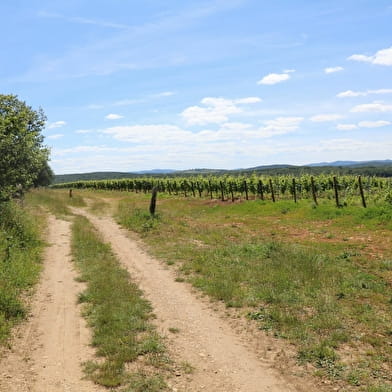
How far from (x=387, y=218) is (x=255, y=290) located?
1429 centimetres

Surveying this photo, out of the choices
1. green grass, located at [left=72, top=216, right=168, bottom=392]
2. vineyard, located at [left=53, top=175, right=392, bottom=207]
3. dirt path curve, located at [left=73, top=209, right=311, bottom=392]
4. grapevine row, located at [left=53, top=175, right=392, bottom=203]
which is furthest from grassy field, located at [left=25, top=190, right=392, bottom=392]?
grapevine row, located at [left=53, top=175, right=392, bottom=203]

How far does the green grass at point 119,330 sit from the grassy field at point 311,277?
234 centimetres

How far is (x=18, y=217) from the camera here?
18.0 m

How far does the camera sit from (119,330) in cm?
745

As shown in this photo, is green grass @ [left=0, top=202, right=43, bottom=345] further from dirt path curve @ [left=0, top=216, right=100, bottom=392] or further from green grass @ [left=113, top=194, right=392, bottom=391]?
green grass @ [left=113, top=194, right=392, bottom=391]

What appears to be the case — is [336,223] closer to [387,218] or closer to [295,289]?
[387,218]

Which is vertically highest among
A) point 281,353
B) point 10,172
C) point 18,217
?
point 10,172

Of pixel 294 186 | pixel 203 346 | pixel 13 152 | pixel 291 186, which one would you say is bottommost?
pixel 203 346

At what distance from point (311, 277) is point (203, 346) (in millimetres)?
5230

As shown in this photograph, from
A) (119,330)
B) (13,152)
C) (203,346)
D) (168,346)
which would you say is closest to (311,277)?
(203,346)

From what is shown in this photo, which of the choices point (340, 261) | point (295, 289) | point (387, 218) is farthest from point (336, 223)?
point (295, 289)

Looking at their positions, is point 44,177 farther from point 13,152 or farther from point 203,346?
point 203,346

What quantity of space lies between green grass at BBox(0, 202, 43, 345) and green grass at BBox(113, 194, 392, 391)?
501 centimetres

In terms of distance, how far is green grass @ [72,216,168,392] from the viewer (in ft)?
18.8
